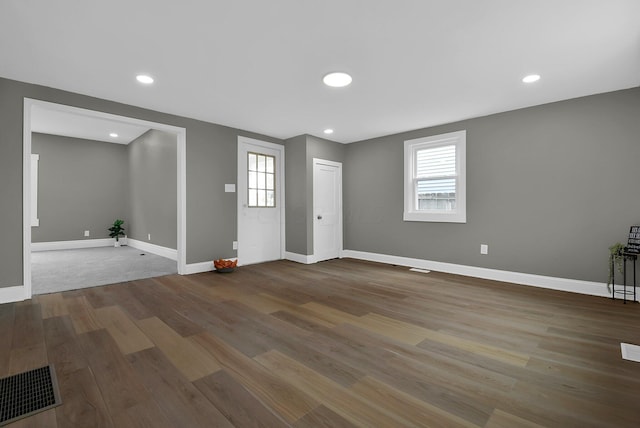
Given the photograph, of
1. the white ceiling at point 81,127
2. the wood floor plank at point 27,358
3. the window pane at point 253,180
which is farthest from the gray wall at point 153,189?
the wood floor plank at point 27,358

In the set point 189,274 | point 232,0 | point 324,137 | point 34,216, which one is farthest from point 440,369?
point 34,216

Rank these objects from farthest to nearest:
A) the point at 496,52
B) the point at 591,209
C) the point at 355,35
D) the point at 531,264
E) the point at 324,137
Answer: the point at 324,137 → the point at 531,264 → the point at 591,209 → the point at 496,52 → the point at 355,35

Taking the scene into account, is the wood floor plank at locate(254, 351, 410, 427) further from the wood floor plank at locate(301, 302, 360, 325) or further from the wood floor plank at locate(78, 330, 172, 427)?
the wood floor plank at locate(301, 302, 360, 325)

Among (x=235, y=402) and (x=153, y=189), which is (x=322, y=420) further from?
(x=153, y=189)

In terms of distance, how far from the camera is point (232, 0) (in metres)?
1.95

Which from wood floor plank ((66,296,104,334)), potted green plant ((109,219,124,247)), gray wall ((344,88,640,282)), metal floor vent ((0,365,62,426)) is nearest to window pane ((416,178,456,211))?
gray wall ((344,88,640,282))

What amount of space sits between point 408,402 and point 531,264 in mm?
3351

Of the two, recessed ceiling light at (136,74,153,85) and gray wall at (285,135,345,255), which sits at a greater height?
recessed ceiling light at (136,74,153,85)

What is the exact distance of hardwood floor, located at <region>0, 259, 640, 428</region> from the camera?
1.45 meters

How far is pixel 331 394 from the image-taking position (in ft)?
5.25

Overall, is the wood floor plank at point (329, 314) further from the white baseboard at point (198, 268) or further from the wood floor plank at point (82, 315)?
the white baseboard at point (198, 268)

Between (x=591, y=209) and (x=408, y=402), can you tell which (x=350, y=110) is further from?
(x=408, y=402)

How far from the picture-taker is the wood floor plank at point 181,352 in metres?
1.83

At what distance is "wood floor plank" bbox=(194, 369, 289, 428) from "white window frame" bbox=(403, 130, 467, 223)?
3972 millimetres
